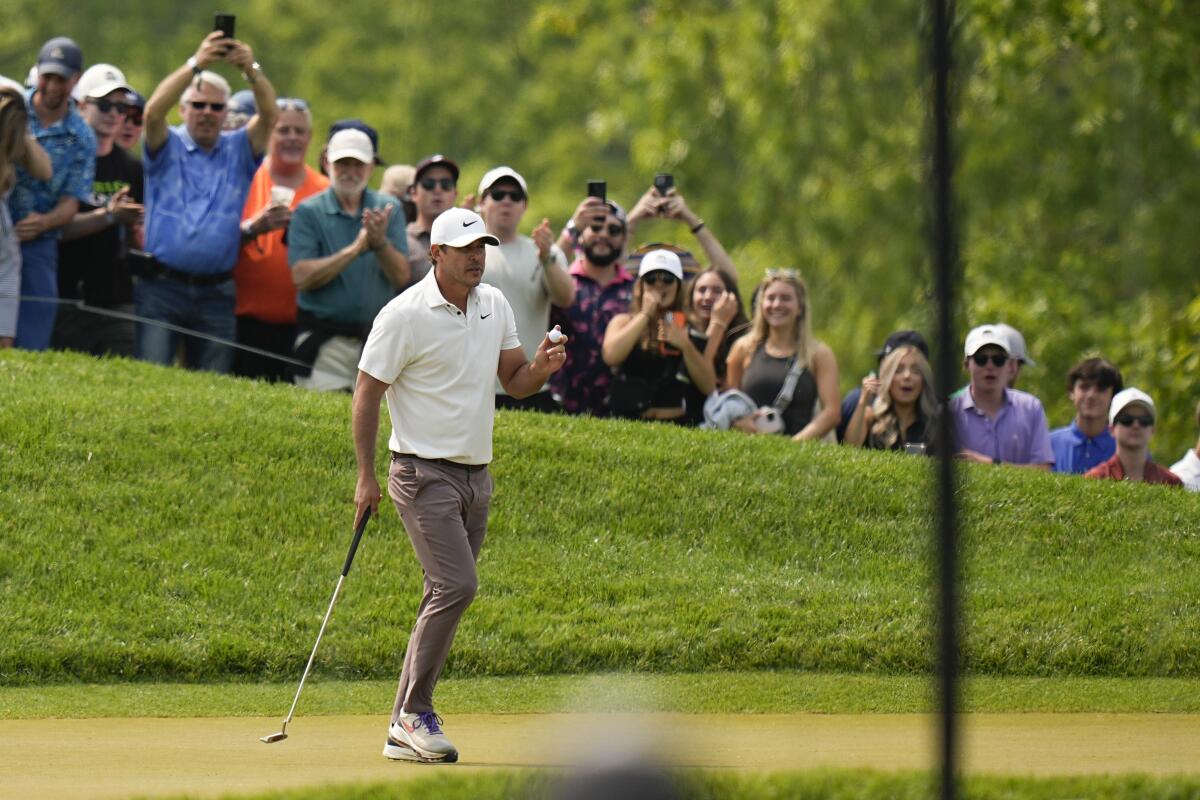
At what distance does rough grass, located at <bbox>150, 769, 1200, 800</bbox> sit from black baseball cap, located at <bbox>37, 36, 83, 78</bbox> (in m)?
7.74

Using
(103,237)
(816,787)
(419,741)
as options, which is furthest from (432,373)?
(103,237)

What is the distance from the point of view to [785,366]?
13.6m

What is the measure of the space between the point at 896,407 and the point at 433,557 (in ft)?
18.8

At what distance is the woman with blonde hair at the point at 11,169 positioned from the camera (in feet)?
42.6

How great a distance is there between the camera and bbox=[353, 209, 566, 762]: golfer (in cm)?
844

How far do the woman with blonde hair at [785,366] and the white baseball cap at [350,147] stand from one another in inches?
104

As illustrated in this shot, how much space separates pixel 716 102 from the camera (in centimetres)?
3128

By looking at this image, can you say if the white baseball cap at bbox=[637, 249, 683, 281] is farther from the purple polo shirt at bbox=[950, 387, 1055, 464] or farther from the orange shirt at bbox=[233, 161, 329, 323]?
the orange shirt at bbox=[233, 161, 329, 323]

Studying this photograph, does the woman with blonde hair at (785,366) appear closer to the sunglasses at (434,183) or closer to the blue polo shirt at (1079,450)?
the blue polo shirt at (1079,450)

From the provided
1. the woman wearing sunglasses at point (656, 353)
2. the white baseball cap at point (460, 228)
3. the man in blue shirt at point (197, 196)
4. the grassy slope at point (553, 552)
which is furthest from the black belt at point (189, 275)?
the white baseball cap at point (460, 228)

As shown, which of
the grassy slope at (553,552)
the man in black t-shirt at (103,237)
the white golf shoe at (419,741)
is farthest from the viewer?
the man in black t-shirt at (103,237)

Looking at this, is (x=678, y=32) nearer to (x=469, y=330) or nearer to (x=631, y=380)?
(x=631, y=380)

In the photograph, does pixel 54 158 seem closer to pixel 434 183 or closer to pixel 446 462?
pixel 434 183

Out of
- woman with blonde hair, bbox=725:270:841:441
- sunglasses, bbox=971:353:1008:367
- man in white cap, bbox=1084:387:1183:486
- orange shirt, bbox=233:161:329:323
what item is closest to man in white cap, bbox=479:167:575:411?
woman with blonde hair, bbox=725:270:841:441
